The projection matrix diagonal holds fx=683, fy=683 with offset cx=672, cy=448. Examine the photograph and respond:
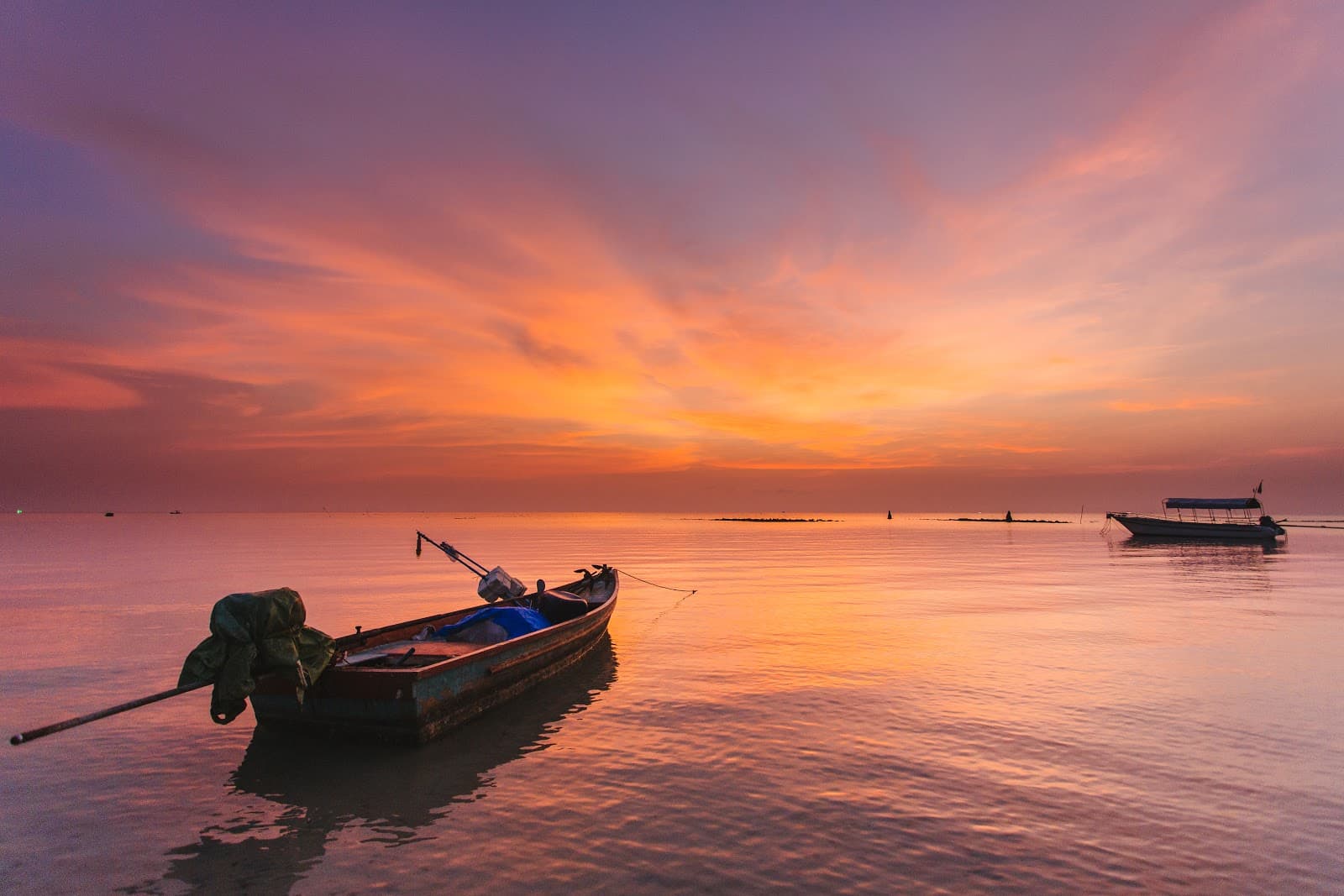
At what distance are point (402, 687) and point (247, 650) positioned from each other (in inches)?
90.9

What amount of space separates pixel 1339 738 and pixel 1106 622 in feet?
41.3

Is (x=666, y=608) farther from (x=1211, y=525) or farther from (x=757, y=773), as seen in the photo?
(x=1211, y=525)

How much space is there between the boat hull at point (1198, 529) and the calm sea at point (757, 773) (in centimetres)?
6820

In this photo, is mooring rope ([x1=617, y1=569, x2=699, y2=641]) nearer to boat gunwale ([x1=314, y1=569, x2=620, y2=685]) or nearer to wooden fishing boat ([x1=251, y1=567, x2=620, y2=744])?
boat gunwale ([x1=314, y1=569, x2=620, y2=685])

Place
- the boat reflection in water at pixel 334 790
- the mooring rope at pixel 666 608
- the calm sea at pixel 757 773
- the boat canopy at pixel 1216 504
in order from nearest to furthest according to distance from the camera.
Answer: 1. the calm sea at pixel 757 773
2. the boat reflection in water at pixel 334 790
3. the mooring rope at pixel 666 608
4. the boat canopy at pixel 1216 504

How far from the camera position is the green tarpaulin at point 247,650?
31.8ft

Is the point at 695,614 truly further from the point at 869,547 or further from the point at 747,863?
the point at 869,547

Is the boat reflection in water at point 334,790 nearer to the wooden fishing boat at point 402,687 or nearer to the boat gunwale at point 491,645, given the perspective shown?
the wooden fishing boat at point 402,687

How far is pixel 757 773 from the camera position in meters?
10.1

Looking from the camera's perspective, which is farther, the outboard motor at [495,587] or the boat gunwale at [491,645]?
the outboard motor at [495,587]

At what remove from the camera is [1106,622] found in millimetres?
23688

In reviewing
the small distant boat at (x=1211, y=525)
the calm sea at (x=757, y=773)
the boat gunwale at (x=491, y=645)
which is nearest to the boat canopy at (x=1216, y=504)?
the small distant boat at (x=1211, y=525)

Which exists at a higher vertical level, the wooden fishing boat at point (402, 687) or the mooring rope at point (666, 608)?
the wooden fishing boat at point (402, 687)

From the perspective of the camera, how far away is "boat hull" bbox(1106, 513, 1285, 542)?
251 ft
